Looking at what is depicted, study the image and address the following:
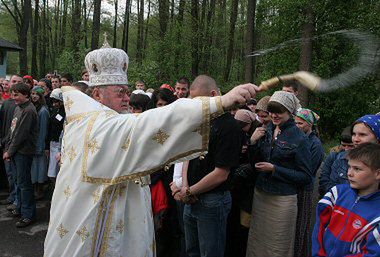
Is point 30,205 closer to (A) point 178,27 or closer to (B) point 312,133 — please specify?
(B) point 312,133

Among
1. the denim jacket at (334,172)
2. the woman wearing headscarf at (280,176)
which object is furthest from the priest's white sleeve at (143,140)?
the denim jacket at (334,172)

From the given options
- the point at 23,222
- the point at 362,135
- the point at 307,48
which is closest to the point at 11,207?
the point at 23,222

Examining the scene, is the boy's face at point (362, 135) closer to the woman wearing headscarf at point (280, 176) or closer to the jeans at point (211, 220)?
the woman wearing headscarf at point (280, 176)

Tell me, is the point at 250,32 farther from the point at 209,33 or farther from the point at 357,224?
the point at 357,224

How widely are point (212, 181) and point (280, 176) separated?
72cm

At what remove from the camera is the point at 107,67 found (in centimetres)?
244

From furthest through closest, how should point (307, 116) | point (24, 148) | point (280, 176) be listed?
point (24, 148) < point (307, 116) < point (280, 176)

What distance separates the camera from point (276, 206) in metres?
3.85

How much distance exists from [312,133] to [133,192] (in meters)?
2.79

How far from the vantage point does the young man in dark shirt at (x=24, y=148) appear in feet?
19.1

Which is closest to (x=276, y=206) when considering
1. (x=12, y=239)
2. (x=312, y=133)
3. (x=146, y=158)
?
(x=312, y=133)

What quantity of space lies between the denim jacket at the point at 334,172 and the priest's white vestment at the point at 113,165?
6.73 feet

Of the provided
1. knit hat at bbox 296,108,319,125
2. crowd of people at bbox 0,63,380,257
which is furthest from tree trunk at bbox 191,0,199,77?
knit hat at bbox 296,108,319,125

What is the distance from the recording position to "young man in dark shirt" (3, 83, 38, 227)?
5832 mm
